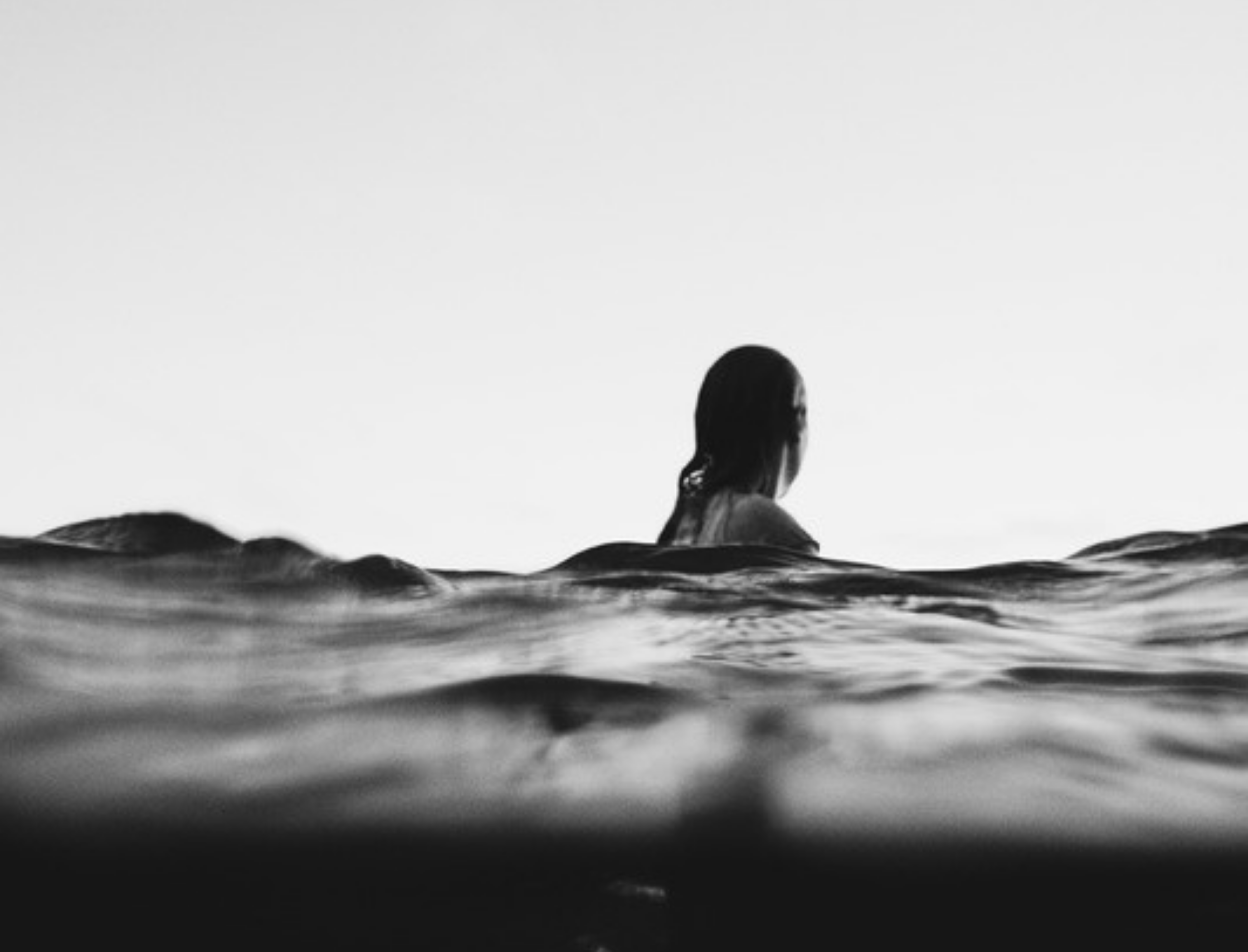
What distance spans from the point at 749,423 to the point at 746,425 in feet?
0.08

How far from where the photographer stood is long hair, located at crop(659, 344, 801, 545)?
289 inches

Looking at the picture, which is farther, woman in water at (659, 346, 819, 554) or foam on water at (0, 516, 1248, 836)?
woman in water at (659, 346, 819, 554)

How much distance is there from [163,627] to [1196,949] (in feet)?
9.44

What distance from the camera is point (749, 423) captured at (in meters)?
7.37

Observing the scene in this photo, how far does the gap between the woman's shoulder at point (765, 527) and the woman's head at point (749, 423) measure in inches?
17.4

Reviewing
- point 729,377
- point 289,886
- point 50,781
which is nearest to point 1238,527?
point 729,377

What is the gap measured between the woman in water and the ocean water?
10.5 ft

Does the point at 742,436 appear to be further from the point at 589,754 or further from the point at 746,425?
the point at 589,754

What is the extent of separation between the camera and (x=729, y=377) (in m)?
7.43

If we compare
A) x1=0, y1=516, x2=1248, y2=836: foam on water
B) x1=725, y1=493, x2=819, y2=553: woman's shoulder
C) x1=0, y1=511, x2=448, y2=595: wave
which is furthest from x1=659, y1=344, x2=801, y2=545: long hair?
x1=0, y1=511, x2=448, y2=595: wave

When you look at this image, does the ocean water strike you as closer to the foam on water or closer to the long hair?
the foam on water

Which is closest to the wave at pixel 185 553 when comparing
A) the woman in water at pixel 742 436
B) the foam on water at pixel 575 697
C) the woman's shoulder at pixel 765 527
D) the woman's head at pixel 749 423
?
the foam on water at pixel 575 697

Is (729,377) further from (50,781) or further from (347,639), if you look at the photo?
(50,781)

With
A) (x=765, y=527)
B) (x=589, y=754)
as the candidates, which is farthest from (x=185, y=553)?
(x=765, y=527)
